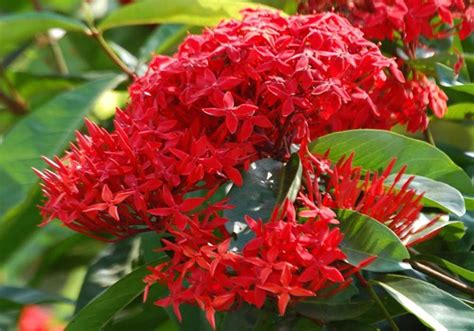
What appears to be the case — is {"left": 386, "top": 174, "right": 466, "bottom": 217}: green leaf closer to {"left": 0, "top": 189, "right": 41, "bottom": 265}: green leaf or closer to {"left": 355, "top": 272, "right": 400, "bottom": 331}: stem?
{"left": 355, "top": 272, "right": 400, "bottom": 331}: stem

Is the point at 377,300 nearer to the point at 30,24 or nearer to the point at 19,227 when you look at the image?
the point at 19,227

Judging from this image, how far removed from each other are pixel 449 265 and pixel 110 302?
0.42 m

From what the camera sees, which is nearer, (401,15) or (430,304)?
(430,304)

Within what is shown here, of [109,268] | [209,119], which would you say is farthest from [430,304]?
[109,268]

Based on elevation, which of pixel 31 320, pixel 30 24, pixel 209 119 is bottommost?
pixel 31 320

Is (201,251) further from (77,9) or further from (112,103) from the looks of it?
(77,9)

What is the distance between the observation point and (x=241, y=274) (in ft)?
3.48

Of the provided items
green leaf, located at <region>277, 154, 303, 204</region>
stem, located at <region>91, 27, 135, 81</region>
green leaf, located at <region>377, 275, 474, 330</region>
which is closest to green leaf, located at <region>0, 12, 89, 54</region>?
stem, located at <region>91, 27, 135, 81</region>

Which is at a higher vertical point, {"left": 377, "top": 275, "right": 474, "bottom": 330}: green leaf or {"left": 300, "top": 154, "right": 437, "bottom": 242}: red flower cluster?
{"left": 300, "top": 154, "right": 437, "bottom": 242}: red flower cluster

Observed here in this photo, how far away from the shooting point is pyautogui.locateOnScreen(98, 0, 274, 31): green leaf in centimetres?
165

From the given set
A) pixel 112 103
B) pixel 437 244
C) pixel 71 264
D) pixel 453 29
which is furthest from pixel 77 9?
pixel 437 244

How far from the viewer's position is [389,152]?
4.04ft

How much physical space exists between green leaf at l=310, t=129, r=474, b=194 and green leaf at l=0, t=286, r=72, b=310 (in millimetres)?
690

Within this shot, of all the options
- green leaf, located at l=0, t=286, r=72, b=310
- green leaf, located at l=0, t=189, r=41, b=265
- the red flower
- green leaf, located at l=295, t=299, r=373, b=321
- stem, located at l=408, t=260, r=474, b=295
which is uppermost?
green leaf, located at l=295, t=299, r=373, b=321
